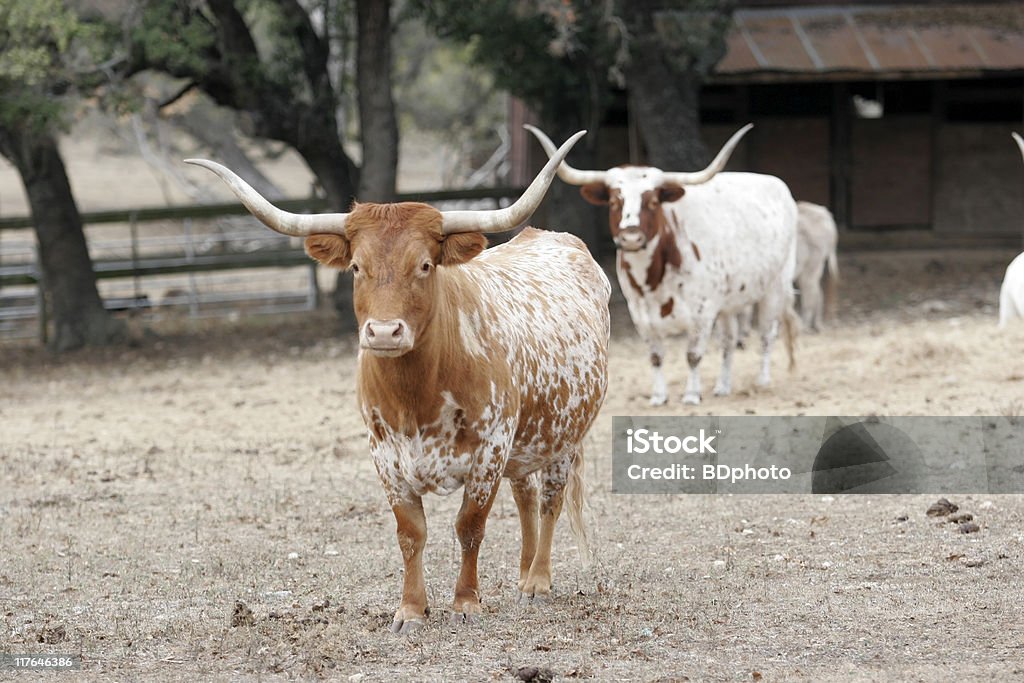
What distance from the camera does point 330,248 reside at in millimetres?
5152

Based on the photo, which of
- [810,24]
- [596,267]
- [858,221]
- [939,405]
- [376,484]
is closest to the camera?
[596,267]

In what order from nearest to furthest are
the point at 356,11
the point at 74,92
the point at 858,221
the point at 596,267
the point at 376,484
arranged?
the point at 596,267, the point at 376,484, the point at 74,92, the point at 356,11, the point at 858,221

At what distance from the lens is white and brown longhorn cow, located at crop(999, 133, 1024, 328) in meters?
10.8

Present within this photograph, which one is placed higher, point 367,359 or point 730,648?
point 367,359

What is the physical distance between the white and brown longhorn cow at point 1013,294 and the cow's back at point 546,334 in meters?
5.38

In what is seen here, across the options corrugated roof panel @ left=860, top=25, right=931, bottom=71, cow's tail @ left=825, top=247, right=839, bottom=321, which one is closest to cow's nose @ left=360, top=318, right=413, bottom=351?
cow's tail @ left=825, top=247, right=839, bottom=321

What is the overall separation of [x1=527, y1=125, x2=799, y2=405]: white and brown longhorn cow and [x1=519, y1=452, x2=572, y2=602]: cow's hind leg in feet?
14.1

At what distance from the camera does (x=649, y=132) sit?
51.0 feet

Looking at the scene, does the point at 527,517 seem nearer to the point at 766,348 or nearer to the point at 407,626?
the point at 407,626

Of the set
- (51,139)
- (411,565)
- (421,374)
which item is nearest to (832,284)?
(51,139)

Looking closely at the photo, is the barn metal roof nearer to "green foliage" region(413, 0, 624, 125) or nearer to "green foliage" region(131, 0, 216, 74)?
"green foliage" region(413, 0, 624, 125)

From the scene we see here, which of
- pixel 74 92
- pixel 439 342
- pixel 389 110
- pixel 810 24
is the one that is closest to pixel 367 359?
pixel 439 342

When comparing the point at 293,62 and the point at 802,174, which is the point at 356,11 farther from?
the point at 802,174

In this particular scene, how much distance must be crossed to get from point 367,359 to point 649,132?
10.8 metres
